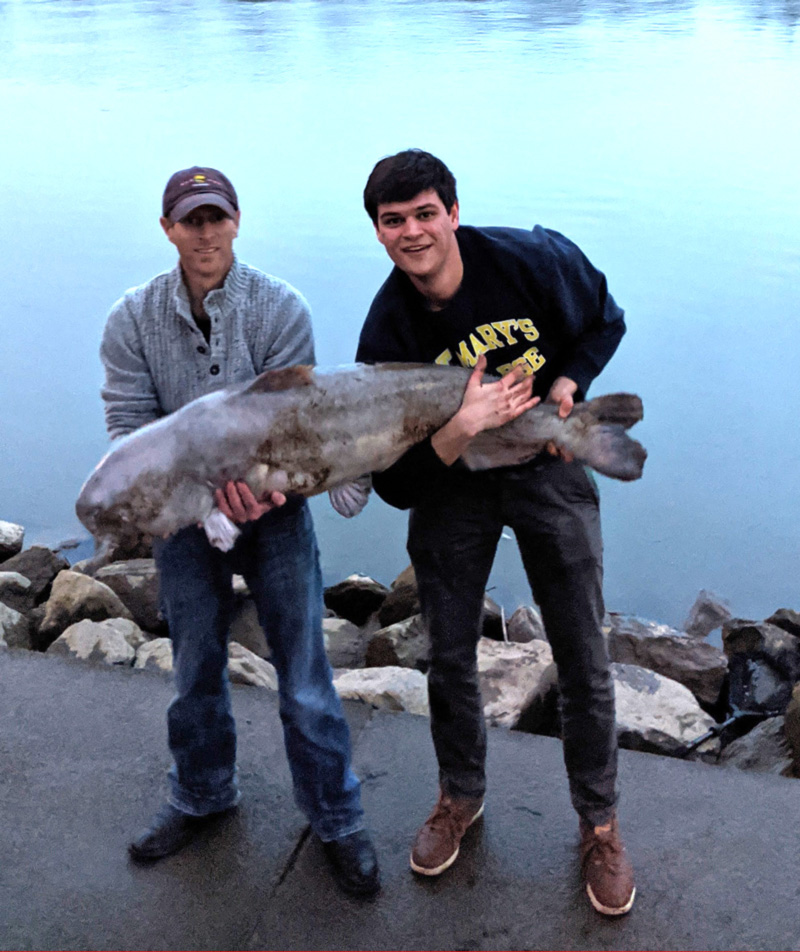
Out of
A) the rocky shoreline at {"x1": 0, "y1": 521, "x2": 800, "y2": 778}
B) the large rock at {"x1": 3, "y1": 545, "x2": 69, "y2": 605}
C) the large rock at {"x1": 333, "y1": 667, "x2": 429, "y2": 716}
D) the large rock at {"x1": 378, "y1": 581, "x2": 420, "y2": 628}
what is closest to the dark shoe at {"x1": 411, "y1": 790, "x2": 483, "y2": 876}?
the rocky shoreline at {"x1": 0, "y1": 521, "x2": 800, "y2": 778}

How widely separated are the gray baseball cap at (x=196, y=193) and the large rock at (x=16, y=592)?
3166 mm

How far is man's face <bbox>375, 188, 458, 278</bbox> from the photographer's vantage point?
2.11 meters

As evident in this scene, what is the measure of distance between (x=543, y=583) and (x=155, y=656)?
6.78 ft

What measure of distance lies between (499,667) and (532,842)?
3.66ft

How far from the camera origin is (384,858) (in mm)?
2621

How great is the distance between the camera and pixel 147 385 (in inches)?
91.4

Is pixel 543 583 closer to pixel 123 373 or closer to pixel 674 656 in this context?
pixel 123 373

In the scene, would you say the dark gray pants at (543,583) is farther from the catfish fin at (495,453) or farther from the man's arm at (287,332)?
the man's arm at (287,332)

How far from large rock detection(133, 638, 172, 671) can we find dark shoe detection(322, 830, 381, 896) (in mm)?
1436

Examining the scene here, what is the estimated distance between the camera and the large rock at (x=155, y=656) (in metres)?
3.79

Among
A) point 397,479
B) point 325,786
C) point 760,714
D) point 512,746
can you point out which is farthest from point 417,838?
point 760,714

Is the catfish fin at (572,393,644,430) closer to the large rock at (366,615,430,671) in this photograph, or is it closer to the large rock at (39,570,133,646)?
the large rock at (366,615,430,671)

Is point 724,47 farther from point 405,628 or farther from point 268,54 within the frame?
point 405,628

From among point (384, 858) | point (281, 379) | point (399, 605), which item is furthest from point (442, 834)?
point (399, 605)
